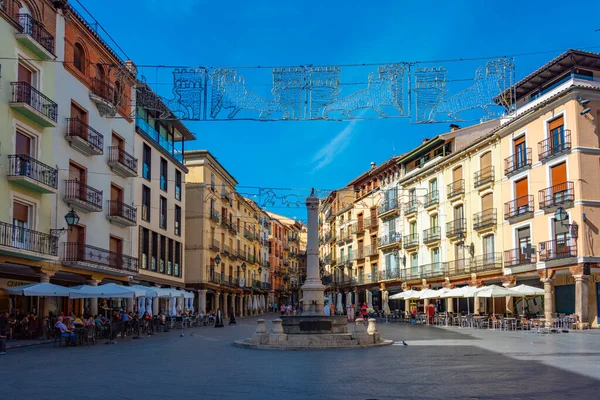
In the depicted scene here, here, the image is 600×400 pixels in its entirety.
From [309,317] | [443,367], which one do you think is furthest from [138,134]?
[443,367]

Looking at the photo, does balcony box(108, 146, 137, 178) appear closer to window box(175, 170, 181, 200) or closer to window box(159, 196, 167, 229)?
window box(159, 196, 167, 229)

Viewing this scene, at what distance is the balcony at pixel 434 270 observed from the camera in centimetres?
4772

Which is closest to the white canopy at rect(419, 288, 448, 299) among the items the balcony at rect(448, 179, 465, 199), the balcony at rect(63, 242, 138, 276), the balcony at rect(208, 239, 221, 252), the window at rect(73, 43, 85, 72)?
the balcony at rect(448, 179, 465, 199)

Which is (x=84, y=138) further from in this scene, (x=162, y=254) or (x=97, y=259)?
(x=162, y=254)

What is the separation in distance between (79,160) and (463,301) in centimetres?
2932

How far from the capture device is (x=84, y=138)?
30578 millimetres

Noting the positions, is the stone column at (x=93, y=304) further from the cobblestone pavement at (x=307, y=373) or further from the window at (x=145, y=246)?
the cobblestone pavement at (x=307, y=373)

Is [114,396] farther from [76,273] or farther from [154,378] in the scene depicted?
[76,273]

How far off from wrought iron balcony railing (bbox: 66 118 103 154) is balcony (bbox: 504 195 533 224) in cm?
2399

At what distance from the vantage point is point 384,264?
200 feet

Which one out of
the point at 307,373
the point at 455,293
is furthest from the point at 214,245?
the point at 307,373

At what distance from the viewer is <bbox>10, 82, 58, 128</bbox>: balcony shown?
24766 millimetres

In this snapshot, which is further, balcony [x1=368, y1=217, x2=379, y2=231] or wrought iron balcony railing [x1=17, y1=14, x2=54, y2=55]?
balcony [x1=368, y1=217, x2=379, y2=231]

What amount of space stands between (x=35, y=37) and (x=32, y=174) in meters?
5.72
